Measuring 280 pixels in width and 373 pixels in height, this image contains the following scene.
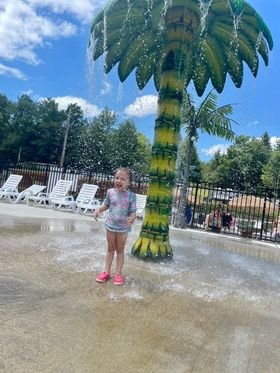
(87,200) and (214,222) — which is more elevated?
(87,200)

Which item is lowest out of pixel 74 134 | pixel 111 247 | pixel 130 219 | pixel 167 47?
pixel 111 247

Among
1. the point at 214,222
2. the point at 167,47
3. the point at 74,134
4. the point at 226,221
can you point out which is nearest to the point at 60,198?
the point at 214,222

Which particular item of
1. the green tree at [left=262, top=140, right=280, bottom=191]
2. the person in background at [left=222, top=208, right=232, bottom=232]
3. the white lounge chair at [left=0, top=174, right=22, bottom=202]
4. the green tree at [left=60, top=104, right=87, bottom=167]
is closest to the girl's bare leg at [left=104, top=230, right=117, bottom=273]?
the person in background at [left=222, top=208, right=232, bottom=232]

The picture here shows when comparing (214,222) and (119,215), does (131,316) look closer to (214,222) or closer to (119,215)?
(119,215)

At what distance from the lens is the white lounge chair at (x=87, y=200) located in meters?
14.6

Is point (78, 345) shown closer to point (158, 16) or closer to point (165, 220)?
point (165, 220)

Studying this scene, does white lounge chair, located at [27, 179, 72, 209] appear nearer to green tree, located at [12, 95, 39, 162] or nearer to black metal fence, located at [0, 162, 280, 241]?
black metal fence, located at [0, 162, 280, 241]

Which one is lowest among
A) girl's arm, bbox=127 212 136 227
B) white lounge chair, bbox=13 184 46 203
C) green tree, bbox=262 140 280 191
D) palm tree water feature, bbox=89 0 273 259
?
girl's arm, bbox=127 212 136 227

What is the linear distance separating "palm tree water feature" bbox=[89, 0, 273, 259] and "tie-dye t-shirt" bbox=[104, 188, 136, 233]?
1738 mm

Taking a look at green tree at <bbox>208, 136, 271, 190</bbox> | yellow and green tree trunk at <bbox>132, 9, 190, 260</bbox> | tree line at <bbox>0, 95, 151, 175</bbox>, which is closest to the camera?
yellow and green tree trunk at <bbox>132, 9, 190, 260</bbox>

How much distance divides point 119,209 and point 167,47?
3475 mm

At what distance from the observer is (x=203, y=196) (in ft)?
59.2

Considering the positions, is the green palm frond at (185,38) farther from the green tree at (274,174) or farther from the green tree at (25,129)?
the green tree at (25,129)

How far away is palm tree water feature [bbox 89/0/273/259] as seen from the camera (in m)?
6.77
